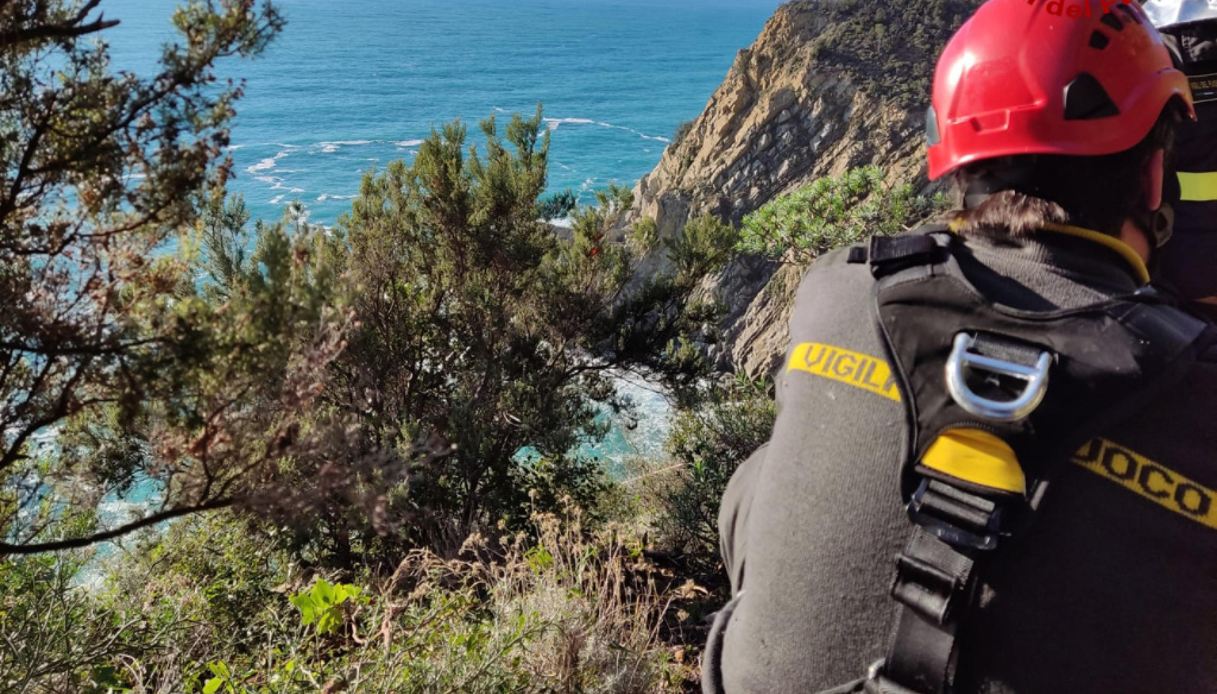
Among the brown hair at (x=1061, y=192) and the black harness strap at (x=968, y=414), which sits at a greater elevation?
the brown hair at (x=1061, y=192)

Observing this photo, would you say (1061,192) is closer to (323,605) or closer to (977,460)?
(977,460)

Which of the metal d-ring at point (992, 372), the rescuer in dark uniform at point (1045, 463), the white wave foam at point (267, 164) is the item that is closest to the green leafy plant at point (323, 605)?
the rescuer in dark uniform at point (1045, 463)

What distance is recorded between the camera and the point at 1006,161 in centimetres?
153

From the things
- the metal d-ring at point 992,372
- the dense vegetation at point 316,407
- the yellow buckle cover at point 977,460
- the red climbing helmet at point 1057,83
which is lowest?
the dense vegetation at point 316,407

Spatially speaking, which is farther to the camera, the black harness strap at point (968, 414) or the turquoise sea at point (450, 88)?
the turquoise sea at point (450, 88)

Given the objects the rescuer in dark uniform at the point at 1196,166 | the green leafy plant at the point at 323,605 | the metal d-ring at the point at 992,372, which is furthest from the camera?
the green leafy plant at the point at 323,605

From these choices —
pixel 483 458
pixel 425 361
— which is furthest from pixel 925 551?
pixel 425 361

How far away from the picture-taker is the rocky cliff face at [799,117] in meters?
32.1

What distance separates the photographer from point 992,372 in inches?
46.5

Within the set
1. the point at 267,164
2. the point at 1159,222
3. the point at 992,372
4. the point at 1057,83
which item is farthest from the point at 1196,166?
the point at 267,164

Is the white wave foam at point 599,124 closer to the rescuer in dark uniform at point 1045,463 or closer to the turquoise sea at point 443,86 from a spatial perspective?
the turquoise sea at point 443,86

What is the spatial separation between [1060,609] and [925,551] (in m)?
0.21

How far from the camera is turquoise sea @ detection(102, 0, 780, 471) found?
1875 inches

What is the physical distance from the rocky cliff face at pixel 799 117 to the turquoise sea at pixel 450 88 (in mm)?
5248
